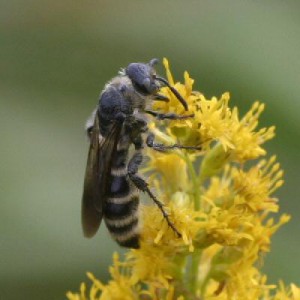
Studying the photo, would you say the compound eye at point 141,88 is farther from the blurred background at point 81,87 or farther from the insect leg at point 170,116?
the blurred background at point 81,87

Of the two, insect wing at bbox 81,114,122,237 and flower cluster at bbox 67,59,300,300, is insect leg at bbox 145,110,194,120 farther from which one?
insect wing at bbox 81,114,122,237

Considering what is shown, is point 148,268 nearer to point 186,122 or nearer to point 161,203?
point 161,203

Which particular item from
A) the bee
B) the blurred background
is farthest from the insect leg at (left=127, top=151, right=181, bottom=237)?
the blurred background

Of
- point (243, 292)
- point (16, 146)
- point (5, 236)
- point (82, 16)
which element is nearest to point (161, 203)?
point (243, 292)

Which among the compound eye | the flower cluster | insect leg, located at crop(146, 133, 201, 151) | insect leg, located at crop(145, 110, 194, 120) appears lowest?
the flower cluster

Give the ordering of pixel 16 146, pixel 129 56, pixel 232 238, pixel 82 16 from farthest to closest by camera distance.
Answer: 1. pixel 82 16
2. pixel 129 56
3. pixel 16 146
4. pixel 232 238

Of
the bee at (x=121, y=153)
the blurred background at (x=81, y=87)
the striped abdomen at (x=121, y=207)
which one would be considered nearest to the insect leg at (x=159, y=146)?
the bee at (x=121, y=153)

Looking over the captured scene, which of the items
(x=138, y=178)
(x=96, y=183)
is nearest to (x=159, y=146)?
(x=138, y=178)
